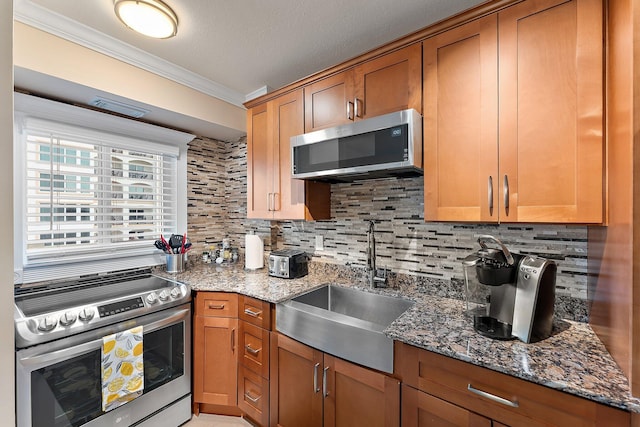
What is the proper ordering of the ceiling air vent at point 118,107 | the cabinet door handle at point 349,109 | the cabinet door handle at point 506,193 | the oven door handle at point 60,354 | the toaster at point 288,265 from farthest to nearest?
1. the toaster at point 288,265
2. the ceiling air vent at point 118,107
3. the cabinet door handle at point 349,109
4. the oven door handle at point 60,354
5. the cabinet door handle at point 506,193

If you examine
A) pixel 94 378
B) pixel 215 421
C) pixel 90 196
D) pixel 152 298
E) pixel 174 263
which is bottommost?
pixel 215 421

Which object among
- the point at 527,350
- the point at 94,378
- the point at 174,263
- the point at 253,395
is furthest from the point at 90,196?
the point at 527,350

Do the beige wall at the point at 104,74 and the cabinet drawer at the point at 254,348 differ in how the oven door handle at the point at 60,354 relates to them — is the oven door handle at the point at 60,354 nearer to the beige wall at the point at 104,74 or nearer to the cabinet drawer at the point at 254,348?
the cabinet drawer at the point at 254,348

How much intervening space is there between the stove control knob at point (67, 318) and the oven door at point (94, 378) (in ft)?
0.29

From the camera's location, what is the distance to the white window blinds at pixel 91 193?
1834 millimetres

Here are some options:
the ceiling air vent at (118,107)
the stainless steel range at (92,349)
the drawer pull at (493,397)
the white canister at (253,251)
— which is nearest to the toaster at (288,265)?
the white canister at (253,251)

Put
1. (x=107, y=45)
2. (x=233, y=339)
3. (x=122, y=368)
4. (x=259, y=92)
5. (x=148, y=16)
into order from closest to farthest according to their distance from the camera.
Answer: (x=148, y=16) → (x=122, y=368) → (x=107, y=45) → (x=233, y=339) → (x=259, y=92)

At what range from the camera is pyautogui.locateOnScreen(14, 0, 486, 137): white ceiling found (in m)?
1.48

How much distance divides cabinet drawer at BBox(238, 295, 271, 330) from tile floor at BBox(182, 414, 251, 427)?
0.76 m

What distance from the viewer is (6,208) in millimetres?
638

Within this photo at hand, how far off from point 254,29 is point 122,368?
2128mm

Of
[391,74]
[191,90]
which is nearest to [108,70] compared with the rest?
[191,90]

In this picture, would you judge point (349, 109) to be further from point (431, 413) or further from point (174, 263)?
point (174, 263)

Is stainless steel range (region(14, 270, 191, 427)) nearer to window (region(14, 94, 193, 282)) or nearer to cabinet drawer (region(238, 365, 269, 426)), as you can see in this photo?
window (region(14, 94, 193, 282))
